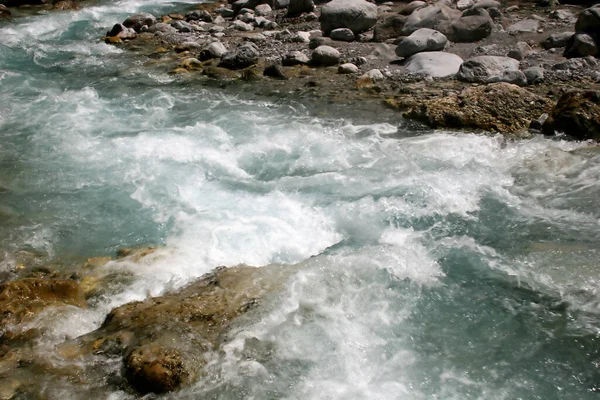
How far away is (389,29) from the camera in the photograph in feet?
41.3

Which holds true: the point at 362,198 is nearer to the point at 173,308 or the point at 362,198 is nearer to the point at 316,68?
the point at 173,308

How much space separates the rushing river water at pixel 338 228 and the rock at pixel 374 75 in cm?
181

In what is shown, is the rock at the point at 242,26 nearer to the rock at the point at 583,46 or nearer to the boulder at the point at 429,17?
the boulder at the point at 429,17

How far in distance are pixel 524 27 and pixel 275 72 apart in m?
6.55

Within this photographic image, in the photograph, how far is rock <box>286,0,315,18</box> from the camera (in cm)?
1530

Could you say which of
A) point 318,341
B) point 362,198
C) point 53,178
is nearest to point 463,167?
point 362,198

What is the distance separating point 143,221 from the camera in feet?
20.7

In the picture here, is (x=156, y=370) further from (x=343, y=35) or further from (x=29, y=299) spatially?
(x=343, y=35)

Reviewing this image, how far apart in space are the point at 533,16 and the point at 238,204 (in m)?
10.9

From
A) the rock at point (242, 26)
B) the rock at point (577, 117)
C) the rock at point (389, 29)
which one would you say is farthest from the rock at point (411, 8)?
the rock at point (577, 117)

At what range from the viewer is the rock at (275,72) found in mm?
10695

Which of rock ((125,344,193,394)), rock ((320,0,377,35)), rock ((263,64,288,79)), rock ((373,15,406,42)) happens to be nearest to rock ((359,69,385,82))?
rock ((263,64,288,79))

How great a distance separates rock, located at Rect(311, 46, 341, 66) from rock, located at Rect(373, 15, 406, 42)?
1874 mm

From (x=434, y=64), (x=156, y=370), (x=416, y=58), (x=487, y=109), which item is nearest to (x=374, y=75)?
(x=416, y=58)
